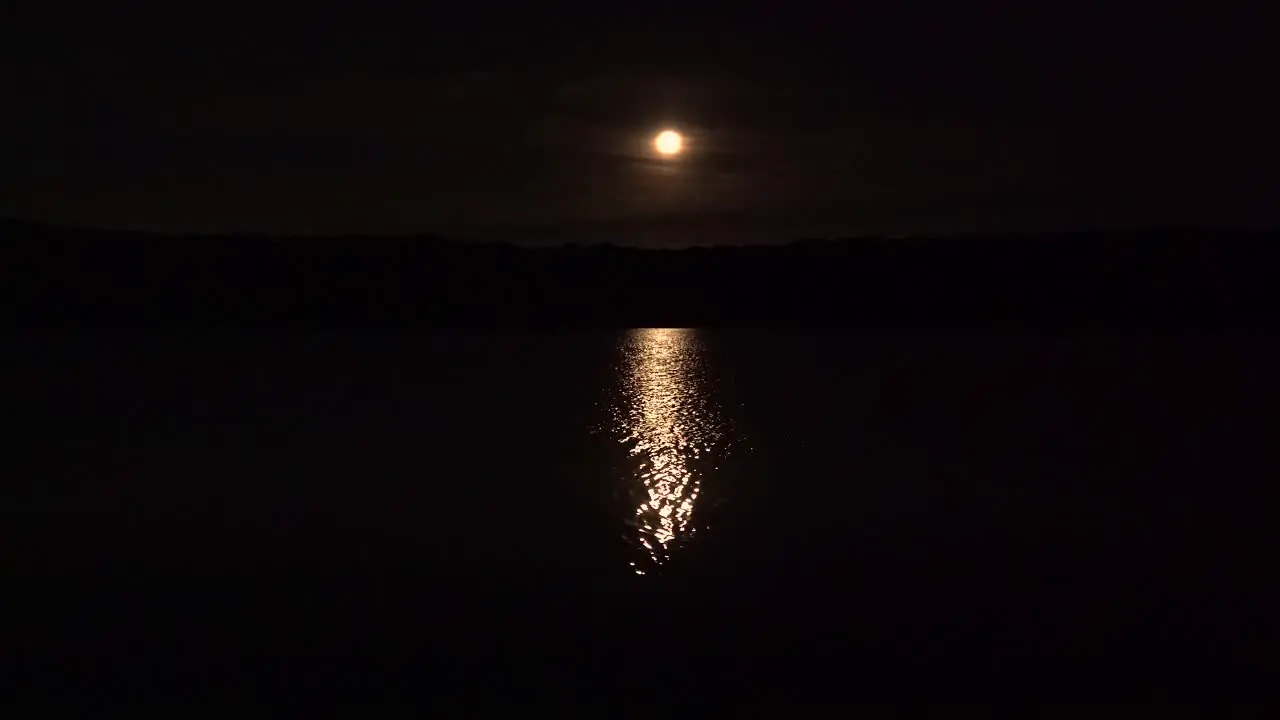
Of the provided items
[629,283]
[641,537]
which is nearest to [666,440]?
[641,537]

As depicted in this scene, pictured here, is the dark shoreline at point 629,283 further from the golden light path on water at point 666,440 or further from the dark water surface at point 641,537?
the dark water surface at point 641,537

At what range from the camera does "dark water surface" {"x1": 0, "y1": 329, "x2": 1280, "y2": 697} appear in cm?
476

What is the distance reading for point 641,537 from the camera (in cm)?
666

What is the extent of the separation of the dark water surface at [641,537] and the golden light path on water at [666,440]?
0.05 metres

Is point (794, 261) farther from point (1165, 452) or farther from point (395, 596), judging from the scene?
point (395, 596)

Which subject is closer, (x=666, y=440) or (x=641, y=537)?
(x=641, y=537)

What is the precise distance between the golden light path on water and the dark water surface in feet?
0.16

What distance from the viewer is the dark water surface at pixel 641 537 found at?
4762 mm

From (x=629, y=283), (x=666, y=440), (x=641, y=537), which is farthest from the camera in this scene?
(x=629, y=283)

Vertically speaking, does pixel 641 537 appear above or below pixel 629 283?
below

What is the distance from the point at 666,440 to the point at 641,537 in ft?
11.9

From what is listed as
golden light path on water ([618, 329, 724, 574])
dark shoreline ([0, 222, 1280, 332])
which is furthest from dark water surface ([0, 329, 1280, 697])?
dark shoreline ([0, 222, 1280, 332])

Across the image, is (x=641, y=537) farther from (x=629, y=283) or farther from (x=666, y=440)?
(x=629, y=283)

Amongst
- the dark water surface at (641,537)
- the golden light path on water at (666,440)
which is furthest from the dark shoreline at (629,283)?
the dark water surface at (641,537)
